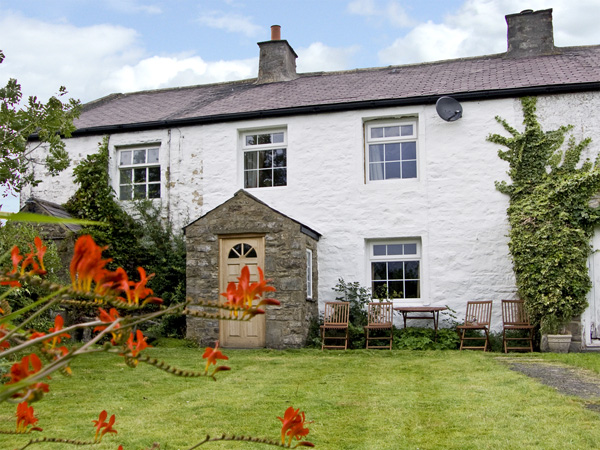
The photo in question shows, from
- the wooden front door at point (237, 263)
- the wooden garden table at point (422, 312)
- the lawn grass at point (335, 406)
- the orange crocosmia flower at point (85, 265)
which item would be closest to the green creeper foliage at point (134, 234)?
the wooden front door at point (237, 263)

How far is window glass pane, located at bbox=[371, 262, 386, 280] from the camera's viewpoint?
495 inches

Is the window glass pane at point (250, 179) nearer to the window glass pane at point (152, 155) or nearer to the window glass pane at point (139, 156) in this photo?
the window glass pane at point (152, 155)

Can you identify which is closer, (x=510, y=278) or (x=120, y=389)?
(x=120, y=389)

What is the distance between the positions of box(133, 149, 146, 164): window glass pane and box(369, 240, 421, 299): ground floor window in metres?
5.60

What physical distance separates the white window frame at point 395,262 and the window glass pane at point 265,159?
280 cm

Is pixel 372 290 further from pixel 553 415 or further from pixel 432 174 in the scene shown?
pixel 553 415

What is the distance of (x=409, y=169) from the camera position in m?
12.7

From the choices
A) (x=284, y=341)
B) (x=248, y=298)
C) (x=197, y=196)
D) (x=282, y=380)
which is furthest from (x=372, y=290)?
(x=248, y=298)

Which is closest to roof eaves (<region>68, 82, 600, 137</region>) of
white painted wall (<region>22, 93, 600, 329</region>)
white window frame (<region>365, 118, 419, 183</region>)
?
white painted wall (<region>22, 93, 600, 329</region>)

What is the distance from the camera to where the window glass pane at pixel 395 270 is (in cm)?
1246

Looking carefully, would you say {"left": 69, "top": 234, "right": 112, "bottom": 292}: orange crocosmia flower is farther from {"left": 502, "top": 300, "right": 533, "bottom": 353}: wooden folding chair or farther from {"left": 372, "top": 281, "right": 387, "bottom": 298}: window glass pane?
{"left": 372, "top": 281, "right": 387, "bottom": 298}: window glass pane

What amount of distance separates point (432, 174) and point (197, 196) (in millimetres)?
4974

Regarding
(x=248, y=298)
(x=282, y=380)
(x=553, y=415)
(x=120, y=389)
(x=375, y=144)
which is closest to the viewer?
(x=248, y=298)

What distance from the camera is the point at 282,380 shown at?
734 centimetres
